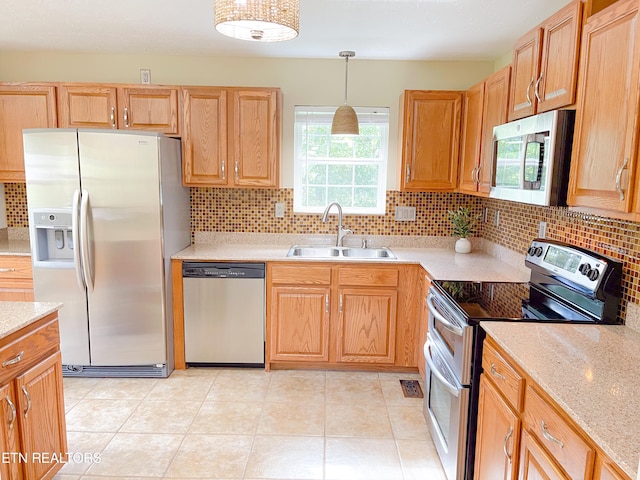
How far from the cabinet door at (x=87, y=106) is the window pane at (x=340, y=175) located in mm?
1699

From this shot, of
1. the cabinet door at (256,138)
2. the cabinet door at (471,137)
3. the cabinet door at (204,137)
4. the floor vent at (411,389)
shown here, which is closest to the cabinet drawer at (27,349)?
the cabinet door at (204,137)

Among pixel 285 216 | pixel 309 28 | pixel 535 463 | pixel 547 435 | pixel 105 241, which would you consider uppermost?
pixel 309 28

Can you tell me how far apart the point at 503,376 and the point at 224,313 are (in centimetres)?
209

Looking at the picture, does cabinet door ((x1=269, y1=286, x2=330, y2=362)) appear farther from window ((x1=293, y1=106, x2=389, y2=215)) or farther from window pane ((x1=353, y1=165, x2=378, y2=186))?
window pane ((x1=353, y1=165, x2=378, y2=186))

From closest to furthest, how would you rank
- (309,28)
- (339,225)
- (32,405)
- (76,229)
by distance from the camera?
(32,405) → (309,28) → (76,229) → (339,225)

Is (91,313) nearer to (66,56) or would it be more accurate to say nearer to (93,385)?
(93,385)

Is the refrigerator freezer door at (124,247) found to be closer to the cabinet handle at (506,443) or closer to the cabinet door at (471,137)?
the cabinet door at (471,137)

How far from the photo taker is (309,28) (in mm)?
2734

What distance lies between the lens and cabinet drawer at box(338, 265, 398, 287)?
3.08 m

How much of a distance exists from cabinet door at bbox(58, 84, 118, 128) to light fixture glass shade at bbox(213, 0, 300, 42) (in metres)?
1.99

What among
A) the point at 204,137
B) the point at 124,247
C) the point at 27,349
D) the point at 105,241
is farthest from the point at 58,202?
the point at 27,349


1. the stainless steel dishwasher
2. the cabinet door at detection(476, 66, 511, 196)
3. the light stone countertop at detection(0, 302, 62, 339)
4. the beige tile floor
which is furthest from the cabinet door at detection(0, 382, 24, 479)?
the cabinet door at detection(476, 66, 511, 196)

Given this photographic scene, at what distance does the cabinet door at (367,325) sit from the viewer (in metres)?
3.12

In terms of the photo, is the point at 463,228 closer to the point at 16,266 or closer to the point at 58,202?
the point at 58,202
